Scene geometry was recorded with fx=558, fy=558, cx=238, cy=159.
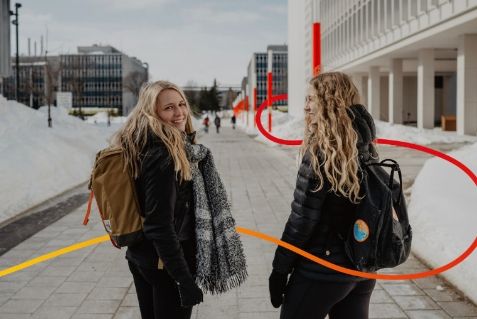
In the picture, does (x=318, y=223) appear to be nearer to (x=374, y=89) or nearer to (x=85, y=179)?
(x=85, y=179)

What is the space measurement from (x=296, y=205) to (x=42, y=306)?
3369 mm

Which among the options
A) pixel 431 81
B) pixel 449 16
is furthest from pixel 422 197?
pixel 431 81

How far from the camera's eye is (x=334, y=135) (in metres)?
2.60

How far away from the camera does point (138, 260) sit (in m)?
2.75

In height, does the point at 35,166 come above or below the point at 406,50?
below

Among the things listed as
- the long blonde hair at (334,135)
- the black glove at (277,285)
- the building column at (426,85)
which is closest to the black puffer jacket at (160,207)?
the black glove at (277,285)

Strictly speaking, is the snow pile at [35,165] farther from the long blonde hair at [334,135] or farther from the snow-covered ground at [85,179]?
the long blonde hair at [334,135]

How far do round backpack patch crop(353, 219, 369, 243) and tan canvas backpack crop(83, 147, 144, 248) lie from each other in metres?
1.01

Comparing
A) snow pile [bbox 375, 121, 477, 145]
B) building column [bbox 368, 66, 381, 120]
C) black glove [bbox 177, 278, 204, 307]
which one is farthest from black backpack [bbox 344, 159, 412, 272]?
building column [bbox 368, 66, 381, 120]

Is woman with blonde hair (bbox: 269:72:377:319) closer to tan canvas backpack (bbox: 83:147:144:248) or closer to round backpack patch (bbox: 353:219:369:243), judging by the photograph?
round backpack patch (bbox: 353:219:369:243)

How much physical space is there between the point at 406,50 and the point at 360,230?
3852 centimetres

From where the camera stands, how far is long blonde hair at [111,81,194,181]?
8.65 feet

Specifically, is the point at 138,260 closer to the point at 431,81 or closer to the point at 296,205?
the point at 296,205

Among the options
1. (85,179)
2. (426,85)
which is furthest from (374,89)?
(85,179)
